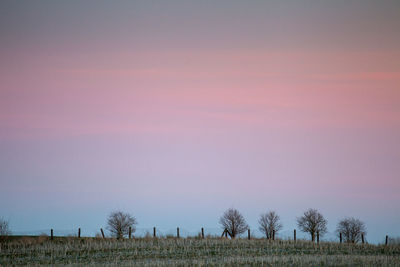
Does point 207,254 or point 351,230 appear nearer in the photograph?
point 207,254

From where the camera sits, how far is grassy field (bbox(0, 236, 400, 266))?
3687 cm

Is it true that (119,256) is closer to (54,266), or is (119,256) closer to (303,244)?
(54,266)

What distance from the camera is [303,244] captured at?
52.2m

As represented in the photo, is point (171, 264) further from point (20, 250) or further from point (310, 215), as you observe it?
point (310, 215)

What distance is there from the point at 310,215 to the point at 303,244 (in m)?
70.2

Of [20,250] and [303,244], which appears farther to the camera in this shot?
[303,244]

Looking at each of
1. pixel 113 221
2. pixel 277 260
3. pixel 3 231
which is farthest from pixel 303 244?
pixel 113 221

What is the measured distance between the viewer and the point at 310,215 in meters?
120

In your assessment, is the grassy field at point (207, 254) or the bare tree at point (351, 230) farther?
the bare tree at point (351, 230)

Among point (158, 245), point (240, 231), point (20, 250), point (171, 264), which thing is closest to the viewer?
point (171, 264)

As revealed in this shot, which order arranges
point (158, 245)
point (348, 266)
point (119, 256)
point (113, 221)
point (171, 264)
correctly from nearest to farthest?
point (348, 266), point (171, 264), point (119, 256), point (158, 245), point (113, 221)

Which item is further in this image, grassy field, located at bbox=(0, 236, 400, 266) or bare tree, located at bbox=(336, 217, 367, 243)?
bare tree, located at bbox=(336, 217, 367, 243)

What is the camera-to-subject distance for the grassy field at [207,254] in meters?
36.9

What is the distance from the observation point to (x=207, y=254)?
43.6 meters
